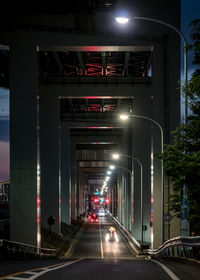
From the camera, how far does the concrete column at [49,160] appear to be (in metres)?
49.9

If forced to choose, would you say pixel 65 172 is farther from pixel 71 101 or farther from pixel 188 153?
pixel 188 153

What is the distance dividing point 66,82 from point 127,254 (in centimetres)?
1892

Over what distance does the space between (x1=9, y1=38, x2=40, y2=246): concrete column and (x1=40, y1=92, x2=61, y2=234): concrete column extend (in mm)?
15032

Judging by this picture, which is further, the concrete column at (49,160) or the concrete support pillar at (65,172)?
the concrete support pillar at (65,172)

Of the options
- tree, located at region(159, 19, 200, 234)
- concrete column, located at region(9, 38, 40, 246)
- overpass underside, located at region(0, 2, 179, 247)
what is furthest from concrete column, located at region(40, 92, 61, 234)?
tree, located at region(159, 19, 200, 234)

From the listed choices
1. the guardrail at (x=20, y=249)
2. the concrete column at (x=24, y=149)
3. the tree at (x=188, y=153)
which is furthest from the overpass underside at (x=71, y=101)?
the tree at (x=188, y=153)

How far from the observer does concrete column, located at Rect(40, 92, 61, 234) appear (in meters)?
49.9

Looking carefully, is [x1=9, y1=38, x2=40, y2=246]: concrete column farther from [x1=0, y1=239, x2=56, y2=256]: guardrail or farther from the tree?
the tree

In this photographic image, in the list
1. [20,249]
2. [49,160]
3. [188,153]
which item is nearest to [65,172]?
[49,160]

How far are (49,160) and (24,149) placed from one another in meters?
15.5

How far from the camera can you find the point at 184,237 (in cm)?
1792

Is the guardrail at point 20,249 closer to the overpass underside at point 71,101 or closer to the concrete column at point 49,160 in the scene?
the overpass underside at point 71,101

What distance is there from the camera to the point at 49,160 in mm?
50094

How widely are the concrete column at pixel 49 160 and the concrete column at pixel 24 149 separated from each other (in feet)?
49.3
